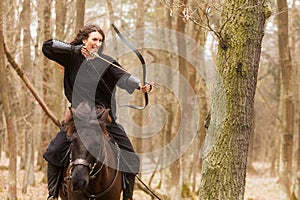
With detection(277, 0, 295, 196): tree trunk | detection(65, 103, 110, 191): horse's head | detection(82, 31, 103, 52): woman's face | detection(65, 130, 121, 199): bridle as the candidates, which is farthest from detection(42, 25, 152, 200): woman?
detection(277, 0, 295, 196): tree trunk

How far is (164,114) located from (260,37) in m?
13.0

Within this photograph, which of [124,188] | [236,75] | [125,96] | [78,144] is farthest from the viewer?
[125,96]

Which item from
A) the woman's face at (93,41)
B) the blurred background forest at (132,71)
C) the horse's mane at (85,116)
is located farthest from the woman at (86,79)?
the blurred background forest at (132,71)

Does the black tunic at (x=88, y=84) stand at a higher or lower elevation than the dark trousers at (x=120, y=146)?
higher

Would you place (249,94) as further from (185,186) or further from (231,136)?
(185,186)

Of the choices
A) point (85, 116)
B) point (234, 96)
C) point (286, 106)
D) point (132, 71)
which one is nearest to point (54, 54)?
point (85, 116)

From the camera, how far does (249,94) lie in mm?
7043

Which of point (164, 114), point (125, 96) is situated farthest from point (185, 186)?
point (125, 96)

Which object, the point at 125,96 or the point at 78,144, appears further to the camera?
the point at 125,96

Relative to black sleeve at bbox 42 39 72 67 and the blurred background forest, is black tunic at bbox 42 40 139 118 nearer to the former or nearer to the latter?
black sleeve at bbox 42 39 72 67

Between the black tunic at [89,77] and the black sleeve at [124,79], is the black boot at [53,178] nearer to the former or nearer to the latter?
the black tunic at [89,77]

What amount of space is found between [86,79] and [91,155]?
1.29 m

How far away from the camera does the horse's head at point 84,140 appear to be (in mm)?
6191

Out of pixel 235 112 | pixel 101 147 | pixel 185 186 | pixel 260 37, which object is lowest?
pixel 185 186
